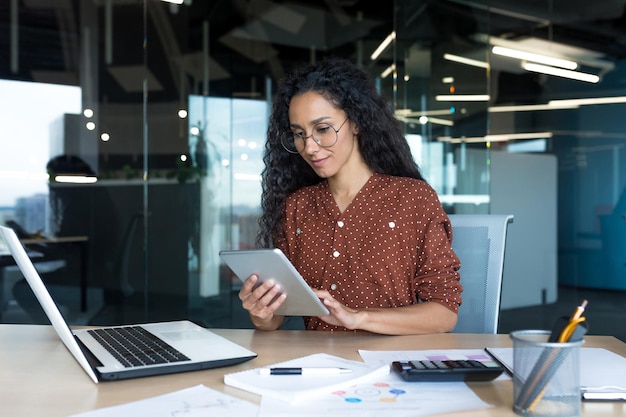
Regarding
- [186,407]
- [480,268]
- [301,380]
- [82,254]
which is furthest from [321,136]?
[82,254]

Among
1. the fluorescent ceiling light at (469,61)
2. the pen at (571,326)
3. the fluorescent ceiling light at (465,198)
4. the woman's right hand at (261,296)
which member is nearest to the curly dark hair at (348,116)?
the woman's right hand at (261,296)

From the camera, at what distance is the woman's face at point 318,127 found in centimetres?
Result: 195

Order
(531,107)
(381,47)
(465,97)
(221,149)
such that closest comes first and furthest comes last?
(465,97)
(531,107)
(221,149)
(381,47)

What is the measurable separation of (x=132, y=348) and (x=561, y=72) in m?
4.15

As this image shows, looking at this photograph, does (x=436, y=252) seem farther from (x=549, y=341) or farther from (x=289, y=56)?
(x=289, y=56)

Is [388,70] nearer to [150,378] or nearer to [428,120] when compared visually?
[428,120]

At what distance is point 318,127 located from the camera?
1.95 metres

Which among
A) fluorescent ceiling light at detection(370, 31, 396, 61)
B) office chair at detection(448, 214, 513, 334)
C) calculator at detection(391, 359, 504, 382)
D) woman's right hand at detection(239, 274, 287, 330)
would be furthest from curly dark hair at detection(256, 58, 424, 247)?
fluorescent ceiling light at detection(370, 31, 396, 61)

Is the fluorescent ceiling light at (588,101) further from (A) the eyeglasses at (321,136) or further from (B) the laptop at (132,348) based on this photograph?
(B) the laptop at (132,348)

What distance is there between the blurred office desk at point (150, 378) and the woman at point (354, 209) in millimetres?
175

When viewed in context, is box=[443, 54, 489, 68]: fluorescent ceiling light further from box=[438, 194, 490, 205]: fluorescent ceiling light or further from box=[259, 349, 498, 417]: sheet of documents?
box=[259, 349, 498, 417]: sheet of documents

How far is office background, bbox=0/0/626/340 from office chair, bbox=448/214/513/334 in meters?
2.69

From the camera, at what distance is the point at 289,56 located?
6406mm

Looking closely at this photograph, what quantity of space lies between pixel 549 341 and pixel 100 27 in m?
4.64
